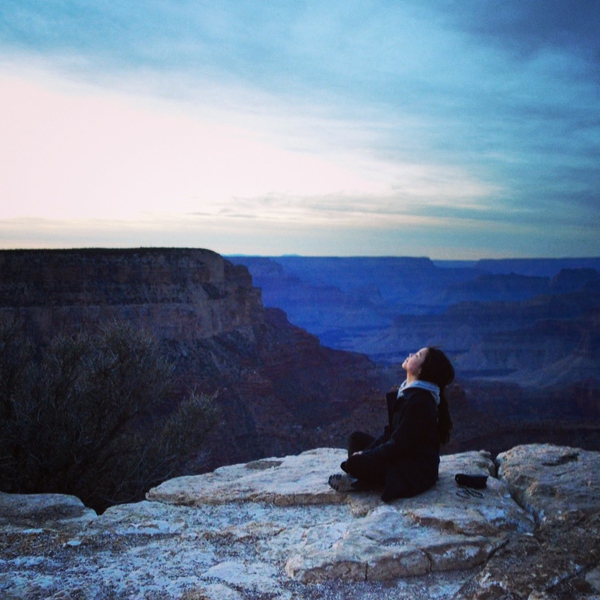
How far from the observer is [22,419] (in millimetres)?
8422

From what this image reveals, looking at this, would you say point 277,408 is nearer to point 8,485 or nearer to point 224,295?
point 224,295

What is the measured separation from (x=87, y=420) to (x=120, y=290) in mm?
23057

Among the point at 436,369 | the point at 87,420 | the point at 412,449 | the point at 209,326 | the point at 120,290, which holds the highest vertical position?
the point at 436,369

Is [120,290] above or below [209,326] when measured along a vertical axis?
above

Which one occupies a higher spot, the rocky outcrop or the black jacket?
the black jacket

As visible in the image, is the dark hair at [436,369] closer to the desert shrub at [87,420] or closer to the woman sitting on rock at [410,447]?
the woman sitting on rock at [410,447]

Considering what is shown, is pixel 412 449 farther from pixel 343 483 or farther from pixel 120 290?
pixel 120 290

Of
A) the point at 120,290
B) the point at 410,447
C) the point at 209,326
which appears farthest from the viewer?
the point at 209,326

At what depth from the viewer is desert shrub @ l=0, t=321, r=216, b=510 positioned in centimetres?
837

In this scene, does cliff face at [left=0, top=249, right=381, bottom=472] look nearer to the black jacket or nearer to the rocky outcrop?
the rocky outcrop

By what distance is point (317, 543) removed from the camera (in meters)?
3.91

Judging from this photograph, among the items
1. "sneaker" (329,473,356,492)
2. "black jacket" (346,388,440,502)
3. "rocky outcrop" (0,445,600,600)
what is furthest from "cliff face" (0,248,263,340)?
"black jacket" (346,388,440,502)

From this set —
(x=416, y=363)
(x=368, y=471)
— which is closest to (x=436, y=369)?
(x=416, y=363)

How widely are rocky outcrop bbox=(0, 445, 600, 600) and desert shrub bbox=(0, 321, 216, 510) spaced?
3234 millimetres
